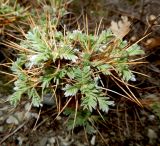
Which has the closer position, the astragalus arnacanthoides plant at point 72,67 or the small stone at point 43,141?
the astragalus arnacanthoides plant at point 72,67

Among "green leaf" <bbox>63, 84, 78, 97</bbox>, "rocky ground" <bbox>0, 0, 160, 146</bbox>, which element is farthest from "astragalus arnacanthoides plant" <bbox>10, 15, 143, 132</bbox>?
"rocky ground" <bbox>0, 0, 160, 146</bbox>

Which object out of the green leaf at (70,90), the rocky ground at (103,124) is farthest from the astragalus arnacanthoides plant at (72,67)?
the rocky ground at (103,124)

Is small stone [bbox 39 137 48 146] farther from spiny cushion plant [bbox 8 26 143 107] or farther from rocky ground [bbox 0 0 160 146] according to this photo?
spiny cushion plant [bbox 8 26 143 107]

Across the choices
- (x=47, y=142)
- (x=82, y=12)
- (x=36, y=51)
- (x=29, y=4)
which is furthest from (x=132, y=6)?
(x=47, y=142)

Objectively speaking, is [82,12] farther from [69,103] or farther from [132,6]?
[69,103]

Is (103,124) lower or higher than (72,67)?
lower

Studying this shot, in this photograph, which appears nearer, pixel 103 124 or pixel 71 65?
pixel 71 65

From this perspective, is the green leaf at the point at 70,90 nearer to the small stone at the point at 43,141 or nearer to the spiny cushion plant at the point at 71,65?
the spiny cushion plant at the point at 71,65

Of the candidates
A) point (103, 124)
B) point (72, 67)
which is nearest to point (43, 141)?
point (103, 124)

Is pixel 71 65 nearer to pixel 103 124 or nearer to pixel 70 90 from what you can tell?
pixel 70 90

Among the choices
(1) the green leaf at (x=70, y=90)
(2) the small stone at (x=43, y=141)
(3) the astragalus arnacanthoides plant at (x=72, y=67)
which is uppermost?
(3) the astragalus arnacanthoides plant at (x=72, y=67)
